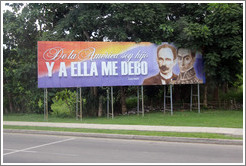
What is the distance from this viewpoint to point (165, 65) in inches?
827

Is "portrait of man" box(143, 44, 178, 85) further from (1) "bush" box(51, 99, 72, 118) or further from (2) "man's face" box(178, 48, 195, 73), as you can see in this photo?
(1) "bush" box(51, 99, 72, 118)

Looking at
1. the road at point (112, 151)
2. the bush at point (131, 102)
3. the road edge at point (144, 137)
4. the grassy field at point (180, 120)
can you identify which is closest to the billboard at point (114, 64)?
the grassy field at point (180, 120)

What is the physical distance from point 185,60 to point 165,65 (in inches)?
64.4

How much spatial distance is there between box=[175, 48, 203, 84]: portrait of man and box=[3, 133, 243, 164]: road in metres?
10.4

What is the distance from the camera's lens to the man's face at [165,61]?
21.0m

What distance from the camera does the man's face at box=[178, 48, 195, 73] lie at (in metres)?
21.5

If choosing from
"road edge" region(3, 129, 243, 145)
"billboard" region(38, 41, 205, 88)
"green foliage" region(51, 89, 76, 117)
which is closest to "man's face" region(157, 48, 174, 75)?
"billboard" region(38, 41, 205, 88)

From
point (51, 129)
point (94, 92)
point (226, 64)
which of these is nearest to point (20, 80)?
point (94, 92)

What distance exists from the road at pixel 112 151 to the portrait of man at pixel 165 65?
30.1 feet

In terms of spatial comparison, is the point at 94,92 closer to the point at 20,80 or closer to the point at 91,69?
the point at 91,69

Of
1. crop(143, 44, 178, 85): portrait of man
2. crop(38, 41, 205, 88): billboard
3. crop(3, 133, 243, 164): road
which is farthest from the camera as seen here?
crop(143, 44, 178, 85): portrait of man

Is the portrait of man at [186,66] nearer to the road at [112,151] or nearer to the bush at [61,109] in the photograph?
the bush at [61,109]

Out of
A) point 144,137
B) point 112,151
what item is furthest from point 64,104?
point 112,151

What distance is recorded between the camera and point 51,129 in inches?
595
